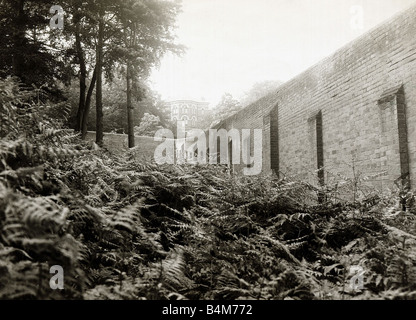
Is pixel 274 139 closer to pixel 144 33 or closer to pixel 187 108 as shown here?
pixel 144 33

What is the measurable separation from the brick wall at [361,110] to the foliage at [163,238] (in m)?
1.11

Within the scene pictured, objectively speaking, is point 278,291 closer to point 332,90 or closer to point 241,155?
point 332,90

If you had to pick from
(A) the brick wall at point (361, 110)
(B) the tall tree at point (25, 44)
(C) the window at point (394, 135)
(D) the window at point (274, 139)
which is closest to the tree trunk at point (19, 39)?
(B) the tall tree at point (25, 44)

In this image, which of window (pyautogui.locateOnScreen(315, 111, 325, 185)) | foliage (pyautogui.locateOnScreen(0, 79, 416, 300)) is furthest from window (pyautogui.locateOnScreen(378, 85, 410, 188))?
window (pyautogui.locateOnScreen(315, 111, 325, 185))

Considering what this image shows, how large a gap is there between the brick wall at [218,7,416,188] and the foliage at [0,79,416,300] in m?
1.11

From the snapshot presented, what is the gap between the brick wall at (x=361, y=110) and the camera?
22.8 ft

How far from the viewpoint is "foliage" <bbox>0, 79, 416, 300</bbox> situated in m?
2.27

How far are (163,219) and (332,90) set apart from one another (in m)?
7.15

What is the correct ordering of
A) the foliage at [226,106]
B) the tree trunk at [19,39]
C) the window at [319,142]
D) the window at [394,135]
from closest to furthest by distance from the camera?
1. the window at [394,135]
2. the window at [319,142]
3. the tree trunk at [19,39]
4. the foliage at [226,106]

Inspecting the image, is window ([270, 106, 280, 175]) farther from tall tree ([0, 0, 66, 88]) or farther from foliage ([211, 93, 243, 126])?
foliage ([211, 93, 243, 126])

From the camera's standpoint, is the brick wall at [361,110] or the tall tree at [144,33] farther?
the tall tree at [144,33]

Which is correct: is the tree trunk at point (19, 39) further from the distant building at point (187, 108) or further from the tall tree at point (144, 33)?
the distant building at point (187, 108)

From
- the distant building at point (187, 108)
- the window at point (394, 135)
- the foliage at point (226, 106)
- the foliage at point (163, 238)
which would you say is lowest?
the foliage at point (163, 238)

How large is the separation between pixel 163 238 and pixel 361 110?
20.8 feet
